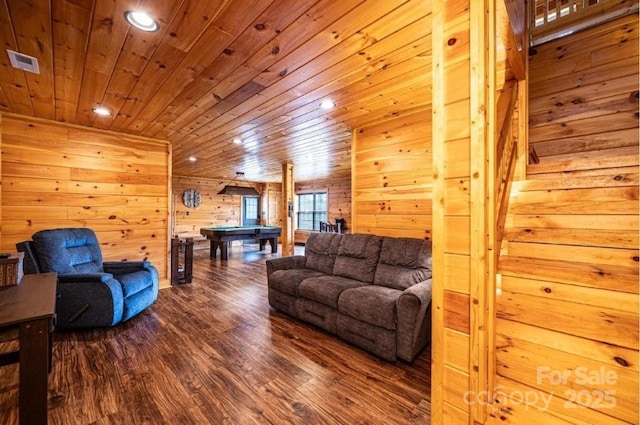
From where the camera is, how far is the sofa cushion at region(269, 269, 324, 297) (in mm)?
3168

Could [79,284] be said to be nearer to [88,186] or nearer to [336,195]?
[88,186]

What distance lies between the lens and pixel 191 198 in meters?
8.80

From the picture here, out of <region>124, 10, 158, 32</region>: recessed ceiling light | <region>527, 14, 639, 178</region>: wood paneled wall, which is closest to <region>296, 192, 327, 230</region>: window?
<region>527, 14, 639, 178</region>: wood paneled wall

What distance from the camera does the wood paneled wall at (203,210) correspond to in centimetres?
858

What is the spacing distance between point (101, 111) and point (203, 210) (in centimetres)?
626

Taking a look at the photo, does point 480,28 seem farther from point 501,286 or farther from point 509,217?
point 501,286

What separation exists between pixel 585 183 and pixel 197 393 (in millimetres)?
2804

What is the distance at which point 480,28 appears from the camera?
1079 millimetres

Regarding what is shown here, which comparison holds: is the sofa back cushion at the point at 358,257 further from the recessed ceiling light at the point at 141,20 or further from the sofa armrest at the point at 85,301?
the recessed ceiling light at the point at 141,20

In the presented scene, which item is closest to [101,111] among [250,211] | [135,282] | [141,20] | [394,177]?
[135,282]

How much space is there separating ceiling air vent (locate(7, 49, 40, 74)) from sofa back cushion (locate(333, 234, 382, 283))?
3215mm

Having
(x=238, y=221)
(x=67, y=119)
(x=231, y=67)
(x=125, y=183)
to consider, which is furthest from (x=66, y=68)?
(x=238, y=221)

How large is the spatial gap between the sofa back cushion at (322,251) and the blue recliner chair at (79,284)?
6.77 feet

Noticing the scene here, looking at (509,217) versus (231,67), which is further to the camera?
(231,67)
